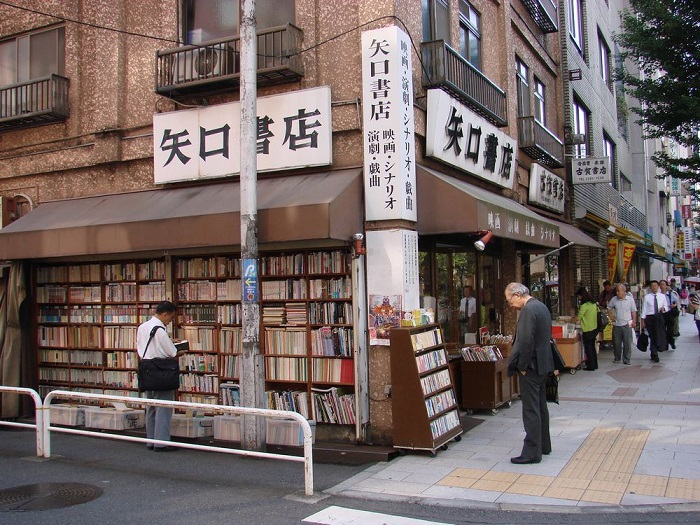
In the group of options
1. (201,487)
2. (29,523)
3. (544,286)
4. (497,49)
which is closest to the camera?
(29,523)

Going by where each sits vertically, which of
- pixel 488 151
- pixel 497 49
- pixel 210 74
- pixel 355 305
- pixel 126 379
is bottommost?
pixel 126 379

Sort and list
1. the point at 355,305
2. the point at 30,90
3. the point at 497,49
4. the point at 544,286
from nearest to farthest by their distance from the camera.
A: the point at 355,305, the point at 30,90, the point at 497,49, the point at 544,286

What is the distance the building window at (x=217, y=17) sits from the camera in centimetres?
937

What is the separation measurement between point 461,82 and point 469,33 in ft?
7.70

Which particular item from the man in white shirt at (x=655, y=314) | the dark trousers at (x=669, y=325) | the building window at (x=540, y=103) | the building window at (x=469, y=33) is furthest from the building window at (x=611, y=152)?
the building window at (x=469, y=33)

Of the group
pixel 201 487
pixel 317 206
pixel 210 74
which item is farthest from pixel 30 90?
pixel 201 487

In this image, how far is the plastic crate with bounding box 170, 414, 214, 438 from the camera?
8758mm

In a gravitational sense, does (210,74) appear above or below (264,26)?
below

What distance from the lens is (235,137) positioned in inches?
354

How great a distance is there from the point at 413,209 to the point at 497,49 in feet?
21.2

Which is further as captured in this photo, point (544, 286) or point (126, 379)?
point (544, 286)

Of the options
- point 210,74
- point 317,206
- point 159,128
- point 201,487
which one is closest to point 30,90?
point 159,128

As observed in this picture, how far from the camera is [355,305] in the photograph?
319 inches

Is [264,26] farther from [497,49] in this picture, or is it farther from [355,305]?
[497,49]
